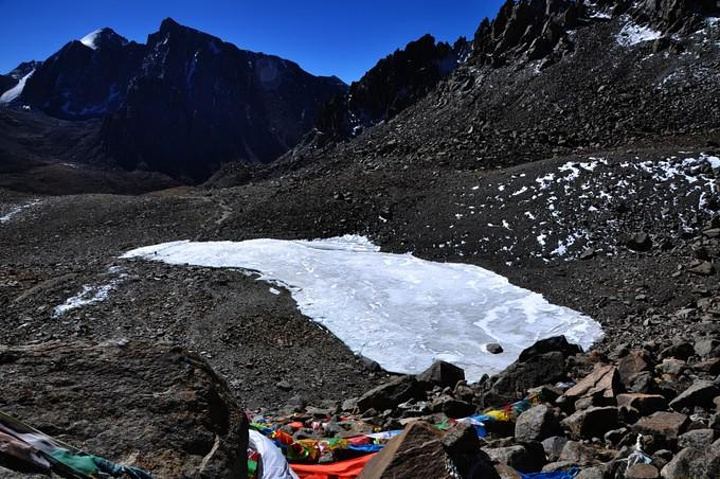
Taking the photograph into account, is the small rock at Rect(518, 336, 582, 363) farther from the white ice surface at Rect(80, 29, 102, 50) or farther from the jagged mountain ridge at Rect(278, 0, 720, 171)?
the white ice surface at Rect(80, 29, 102, 50)

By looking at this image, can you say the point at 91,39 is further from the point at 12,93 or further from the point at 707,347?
the point at 707,347

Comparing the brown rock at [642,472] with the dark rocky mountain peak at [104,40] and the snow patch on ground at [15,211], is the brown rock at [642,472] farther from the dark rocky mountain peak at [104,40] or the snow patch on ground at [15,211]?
the dark rocky mountain peak at [104,40]

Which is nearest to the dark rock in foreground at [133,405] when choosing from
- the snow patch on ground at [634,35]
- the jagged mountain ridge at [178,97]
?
the snow patch on ground at [634,35]

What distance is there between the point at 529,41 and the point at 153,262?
4560 cm

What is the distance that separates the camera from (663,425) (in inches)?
231

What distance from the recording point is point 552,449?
6.18 m

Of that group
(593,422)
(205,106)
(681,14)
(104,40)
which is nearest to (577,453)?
(593,422)

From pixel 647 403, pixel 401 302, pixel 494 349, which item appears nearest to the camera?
pixel 647 403

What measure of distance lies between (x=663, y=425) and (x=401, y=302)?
1088cm

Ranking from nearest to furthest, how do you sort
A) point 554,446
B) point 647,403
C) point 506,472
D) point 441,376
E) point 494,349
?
point 506,472 → point 554,446 → point 647,403 → point 441,376 → point 494,349

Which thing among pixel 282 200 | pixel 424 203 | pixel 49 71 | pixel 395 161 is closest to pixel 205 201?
pixel 282 200

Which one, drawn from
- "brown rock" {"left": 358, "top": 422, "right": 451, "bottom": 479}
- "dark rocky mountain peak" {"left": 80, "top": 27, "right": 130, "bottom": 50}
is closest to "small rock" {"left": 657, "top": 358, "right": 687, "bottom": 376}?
"brown rock" {"left": 358, "top": 422, "right": 451, "bottom": 479}

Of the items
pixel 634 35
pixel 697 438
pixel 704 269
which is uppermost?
pixel 634 35

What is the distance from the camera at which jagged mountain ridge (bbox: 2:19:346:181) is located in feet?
400
